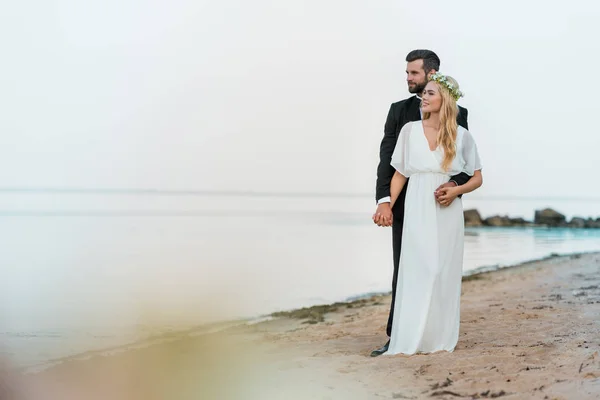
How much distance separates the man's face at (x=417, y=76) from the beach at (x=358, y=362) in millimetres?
1021

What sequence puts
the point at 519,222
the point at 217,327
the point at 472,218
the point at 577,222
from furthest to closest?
the point at 519,222, the point at 472,218, the point at 577,222, the point at 217,327

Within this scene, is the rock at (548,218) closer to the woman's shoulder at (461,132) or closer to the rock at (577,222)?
the rock at (577,222)

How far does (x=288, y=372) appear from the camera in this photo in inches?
144

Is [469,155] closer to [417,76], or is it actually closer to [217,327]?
[417,76]

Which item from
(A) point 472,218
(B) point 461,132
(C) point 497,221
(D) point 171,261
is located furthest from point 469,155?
(C) point 497,221

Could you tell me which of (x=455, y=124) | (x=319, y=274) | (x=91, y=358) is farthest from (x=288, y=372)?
(x=319, y=274)

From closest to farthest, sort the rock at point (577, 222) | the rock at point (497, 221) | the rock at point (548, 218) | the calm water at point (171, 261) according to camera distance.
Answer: the calm water at point (171, 261)
the rock at point (577, 222)
the rock at point (497, 221)
the rock at point (548, 218)

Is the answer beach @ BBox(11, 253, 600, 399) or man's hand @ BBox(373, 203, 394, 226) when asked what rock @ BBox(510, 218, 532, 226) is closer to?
beach @ BBox(11, 253, 600, 399)

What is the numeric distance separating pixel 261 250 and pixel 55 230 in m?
2.39

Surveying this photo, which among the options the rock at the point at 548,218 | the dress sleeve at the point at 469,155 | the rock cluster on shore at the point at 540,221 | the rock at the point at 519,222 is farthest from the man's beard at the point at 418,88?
the rock at the point at 548,218

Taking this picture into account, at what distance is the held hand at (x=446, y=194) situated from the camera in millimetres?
3648

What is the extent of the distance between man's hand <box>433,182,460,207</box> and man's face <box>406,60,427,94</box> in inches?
15.2

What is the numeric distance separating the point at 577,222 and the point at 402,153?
1005 centimetres

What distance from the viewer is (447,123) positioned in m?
3.64
